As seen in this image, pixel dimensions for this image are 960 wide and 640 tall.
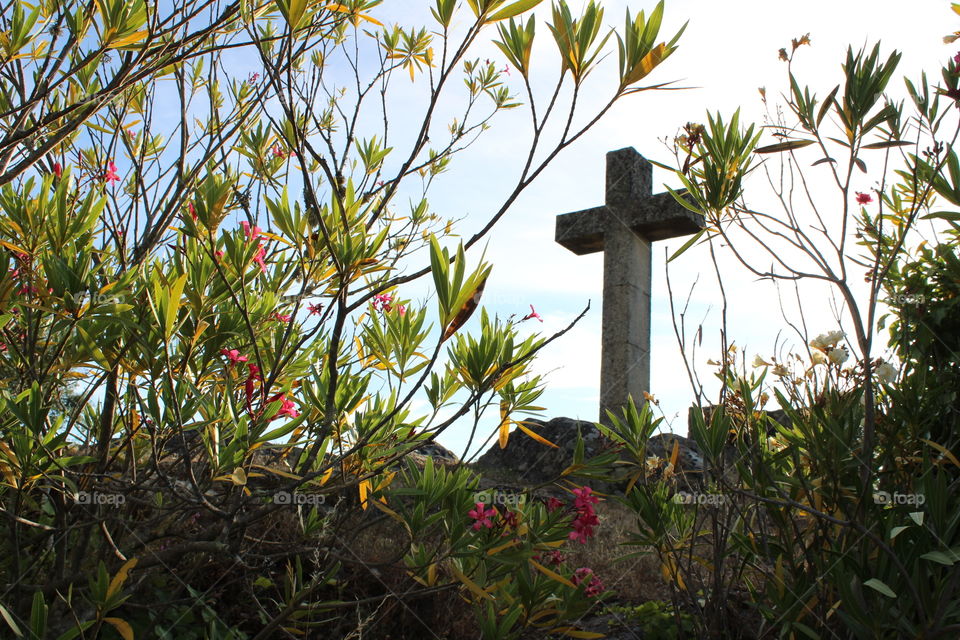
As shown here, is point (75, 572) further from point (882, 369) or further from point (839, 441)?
point (882, 369)

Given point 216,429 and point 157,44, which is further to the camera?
point 157,44

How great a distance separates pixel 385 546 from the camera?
3.56 metres

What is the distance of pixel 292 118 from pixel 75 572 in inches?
63.4

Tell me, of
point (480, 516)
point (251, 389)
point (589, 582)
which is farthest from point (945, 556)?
point (251, 389)

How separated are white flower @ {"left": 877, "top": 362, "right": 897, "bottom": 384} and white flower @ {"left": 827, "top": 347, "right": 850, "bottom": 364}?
0.61 ft

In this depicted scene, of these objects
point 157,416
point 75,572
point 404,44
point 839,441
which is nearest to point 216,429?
point 157,416

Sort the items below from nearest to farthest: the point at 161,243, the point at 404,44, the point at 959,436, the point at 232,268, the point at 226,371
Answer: the point at 232,268
the point at 226,371
the point at 959,436
the point at 161,243
the point at 404,44

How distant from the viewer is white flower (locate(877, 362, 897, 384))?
2.41m

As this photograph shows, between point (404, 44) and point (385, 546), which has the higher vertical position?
point (404, 44)

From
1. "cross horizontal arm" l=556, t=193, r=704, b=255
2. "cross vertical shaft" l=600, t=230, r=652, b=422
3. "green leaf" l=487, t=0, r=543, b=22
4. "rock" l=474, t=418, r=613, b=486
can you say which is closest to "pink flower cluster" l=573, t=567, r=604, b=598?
"green leaf" l=487, t=0, r=543, b=22

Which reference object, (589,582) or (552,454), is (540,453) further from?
(589,582)

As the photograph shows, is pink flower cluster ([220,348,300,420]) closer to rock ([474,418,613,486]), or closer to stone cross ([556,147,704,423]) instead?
rock ([474,418,613,486])

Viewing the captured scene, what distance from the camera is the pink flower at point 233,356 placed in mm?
2086

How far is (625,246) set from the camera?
19.7ft
